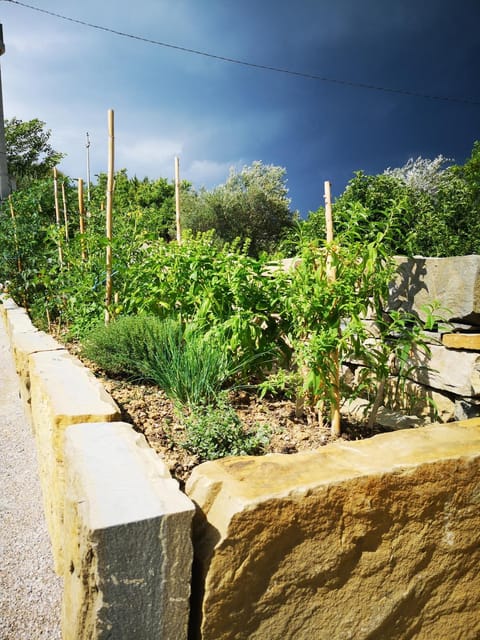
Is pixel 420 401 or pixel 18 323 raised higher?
pixel 18 323

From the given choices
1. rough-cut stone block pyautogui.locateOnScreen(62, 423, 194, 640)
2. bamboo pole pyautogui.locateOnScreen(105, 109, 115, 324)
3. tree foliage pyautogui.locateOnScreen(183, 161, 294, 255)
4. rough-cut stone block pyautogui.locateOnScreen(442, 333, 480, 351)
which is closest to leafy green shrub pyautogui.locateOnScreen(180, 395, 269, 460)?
rough-cut stone block pyautogui.locateOnScreen(62, 423, 194, 640)

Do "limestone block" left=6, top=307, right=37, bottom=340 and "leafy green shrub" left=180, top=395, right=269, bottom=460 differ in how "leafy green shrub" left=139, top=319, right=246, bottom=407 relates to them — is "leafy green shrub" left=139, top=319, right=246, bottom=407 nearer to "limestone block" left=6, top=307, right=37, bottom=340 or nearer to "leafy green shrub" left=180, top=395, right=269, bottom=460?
"leafy green shrub" left=180, top=395, right=269, bottom=460

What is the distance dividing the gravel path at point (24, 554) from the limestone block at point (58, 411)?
73 mm

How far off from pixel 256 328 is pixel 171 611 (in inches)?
58.8

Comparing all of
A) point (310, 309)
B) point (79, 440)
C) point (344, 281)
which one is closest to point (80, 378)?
point (79, 440)

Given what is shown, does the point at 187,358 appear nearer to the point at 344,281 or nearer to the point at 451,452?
the point at 344,281

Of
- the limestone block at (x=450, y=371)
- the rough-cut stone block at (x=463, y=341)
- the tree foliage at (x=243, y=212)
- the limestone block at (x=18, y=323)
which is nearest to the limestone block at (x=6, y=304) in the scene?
the limestone block at (x=18, y=323)

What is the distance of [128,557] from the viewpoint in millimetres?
1013

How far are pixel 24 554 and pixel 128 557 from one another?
1.18m

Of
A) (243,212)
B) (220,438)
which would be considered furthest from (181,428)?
(243,212)

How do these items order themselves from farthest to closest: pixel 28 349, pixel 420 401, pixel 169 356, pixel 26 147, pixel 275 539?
pixel 26 147 → pixel 28 349 → pixel 420 401 → pixel 169 356 → pixel 275 539

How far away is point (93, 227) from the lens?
5.24 meters

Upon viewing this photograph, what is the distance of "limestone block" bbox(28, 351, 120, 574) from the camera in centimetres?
171

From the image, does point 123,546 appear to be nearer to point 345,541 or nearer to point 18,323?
point 345,541
